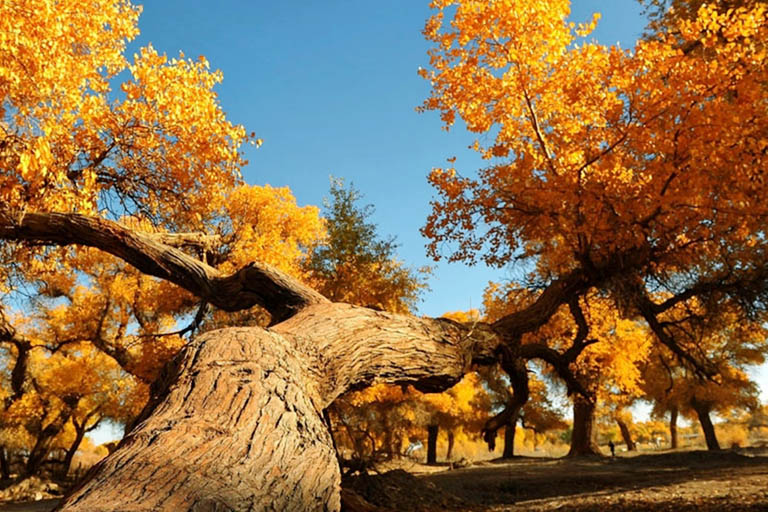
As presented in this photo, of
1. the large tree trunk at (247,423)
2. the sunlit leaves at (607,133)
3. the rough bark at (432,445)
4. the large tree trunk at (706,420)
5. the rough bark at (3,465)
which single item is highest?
the sunlit leaves at (607,133)

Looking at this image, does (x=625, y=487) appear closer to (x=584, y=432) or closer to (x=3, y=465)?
(x=584, y=432)

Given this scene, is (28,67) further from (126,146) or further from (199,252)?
(199,252)

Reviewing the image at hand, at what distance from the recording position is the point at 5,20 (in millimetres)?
6496

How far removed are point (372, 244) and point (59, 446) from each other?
23.9 metres

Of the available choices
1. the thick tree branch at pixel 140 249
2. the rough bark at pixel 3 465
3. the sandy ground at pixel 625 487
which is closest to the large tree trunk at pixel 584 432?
the sandy ground at pixel 625 487

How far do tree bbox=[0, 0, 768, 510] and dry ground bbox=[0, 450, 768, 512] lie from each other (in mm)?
2618

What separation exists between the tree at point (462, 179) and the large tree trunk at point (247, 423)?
3 centimetres

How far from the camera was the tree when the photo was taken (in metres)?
5.55

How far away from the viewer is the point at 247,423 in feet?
9.69

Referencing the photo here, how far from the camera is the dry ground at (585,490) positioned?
785 centimetres

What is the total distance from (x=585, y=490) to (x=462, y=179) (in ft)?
22.3

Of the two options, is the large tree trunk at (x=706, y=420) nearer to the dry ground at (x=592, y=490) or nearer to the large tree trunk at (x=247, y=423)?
the dry ground at (x=592, y=490)

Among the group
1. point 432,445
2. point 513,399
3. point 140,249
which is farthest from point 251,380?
point 432,445

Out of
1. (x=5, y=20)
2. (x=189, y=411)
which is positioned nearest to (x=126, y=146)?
(x=5, y=20)
